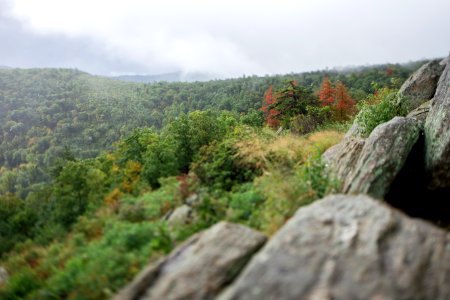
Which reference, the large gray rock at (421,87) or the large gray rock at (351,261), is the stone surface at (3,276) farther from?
the large gray rock at (421,87)

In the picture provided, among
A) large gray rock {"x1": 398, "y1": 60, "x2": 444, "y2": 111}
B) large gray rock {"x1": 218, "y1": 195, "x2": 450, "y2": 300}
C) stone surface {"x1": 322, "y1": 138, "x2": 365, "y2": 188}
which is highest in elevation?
large gray rock {"x1": 398, "y1": 60, "x2": 444, "y2": 111}

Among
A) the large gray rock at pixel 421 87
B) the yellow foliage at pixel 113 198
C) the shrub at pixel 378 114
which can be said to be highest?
the large gray rock at pixel 421 87

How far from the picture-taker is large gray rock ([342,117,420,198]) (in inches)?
315

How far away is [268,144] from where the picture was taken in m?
12.0

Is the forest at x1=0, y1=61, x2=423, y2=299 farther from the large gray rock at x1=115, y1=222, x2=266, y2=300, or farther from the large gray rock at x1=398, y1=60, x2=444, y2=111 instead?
the large gray rock at x1=398, y1=60, x2=444, y2=111

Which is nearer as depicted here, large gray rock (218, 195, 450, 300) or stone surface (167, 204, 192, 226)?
large gray rock (218, 195, 450, 300)

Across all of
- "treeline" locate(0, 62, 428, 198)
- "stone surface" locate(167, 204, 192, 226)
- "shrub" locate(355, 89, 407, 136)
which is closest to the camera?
"stone surface" locate(167, 204, 192, 226)

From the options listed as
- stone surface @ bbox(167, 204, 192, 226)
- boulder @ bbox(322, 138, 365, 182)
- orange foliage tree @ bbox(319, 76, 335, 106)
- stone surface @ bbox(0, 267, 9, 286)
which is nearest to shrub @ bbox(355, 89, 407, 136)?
boulder @ bbox(322, 138, 365, 182)

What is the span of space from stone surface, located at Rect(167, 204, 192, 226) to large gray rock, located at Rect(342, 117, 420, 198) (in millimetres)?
3995

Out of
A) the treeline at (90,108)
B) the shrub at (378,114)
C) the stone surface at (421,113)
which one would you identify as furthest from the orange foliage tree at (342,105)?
the treeline at (90,108)

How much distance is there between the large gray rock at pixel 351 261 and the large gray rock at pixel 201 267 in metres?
0.30

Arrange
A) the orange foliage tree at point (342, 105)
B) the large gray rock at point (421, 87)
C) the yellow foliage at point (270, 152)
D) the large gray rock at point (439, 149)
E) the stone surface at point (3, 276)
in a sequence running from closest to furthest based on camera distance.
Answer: the stone surface at point (3, 276) < the large gray rock at point (439, 149) < the yellow foliage at point (270, 152) < the large gray rock at point (421, 87) < the orange foliage tree at point (342, 105)

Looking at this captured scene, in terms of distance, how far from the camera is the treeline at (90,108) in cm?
8412

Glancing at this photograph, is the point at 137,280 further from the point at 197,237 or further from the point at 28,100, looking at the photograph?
the point at 28,100
